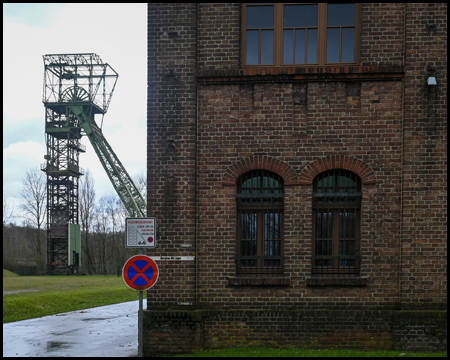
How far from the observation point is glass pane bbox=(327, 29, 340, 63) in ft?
35.1

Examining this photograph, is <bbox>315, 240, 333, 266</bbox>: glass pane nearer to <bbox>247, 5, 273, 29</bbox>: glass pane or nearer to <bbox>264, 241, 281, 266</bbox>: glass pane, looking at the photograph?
<bbox>264, 241, 281, 266</bbox>: glass pane

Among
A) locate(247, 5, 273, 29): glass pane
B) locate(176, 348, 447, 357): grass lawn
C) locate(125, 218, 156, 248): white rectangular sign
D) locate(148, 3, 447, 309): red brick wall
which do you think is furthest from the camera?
locate(247, 5, 273, 29): glass pane

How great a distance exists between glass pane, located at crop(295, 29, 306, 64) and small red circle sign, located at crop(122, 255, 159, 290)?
487 centimetres

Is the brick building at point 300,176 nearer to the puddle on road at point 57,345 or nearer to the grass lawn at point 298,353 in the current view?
the grass lawn at point 298,353

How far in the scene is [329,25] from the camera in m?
10.7

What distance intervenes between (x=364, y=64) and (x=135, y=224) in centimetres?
523

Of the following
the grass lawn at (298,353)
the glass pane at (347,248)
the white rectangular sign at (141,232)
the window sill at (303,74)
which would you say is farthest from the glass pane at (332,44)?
the grass lawn at (298,353)

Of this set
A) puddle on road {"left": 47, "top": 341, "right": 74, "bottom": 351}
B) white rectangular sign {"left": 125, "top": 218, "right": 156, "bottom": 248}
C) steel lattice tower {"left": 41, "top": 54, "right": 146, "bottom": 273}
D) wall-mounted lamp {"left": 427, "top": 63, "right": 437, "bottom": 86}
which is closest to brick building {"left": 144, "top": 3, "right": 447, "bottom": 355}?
wall-mounted lamp {"left": 427, "top": 63, "right": 437, "bottom": 86}

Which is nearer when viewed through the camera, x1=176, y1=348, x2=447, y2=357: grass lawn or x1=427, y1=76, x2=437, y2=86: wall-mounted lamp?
x1=176, y1=348, x2=447, y2=357: grass lawn

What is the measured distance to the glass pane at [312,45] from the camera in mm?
10727

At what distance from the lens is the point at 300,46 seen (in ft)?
35.3

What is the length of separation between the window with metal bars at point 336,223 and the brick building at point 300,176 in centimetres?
3

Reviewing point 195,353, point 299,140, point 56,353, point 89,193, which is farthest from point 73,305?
point 89,193

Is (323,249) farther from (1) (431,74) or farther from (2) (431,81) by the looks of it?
(1) (431,74)
